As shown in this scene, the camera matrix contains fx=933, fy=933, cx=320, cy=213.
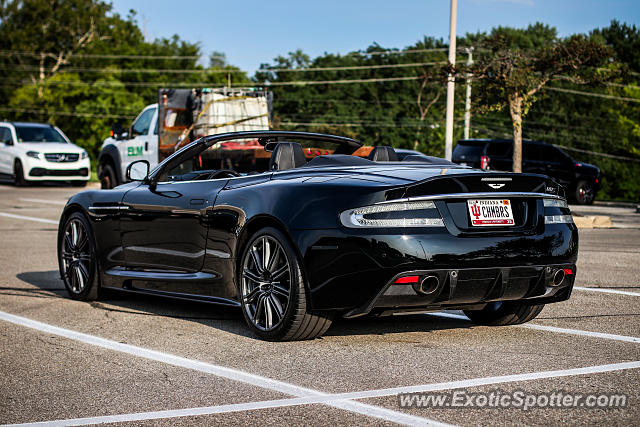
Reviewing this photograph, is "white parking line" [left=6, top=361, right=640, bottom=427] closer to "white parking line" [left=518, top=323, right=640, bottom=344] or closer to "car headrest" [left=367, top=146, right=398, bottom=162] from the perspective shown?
"white parking line" [left=518, top=323, right=640, bottom=344]

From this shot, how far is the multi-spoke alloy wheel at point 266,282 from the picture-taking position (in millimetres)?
5938

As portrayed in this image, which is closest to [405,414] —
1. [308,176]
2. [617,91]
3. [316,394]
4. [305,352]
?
[316,394]

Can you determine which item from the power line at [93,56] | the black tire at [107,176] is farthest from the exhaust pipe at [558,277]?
the power line at [93,56]

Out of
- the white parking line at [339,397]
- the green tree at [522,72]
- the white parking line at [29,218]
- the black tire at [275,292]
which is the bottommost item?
the white parking line at [29,218]

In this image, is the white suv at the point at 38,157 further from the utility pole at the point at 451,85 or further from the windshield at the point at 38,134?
the utility pole at the point at 451,85

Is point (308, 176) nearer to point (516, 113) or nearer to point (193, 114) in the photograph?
point (193, 114)

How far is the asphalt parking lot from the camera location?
4270 mm

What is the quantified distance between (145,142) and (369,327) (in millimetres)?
15415

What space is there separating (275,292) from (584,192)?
25.6 metres

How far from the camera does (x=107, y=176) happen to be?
22.8 metres

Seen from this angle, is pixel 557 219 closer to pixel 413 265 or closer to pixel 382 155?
pixel 413 265

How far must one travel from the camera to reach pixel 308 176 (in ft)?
20.2

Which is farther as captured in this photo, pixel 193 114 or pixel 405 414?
pixel 193 114

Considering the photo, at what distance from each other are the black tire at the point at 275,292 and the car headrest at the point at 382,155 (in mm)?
1339
